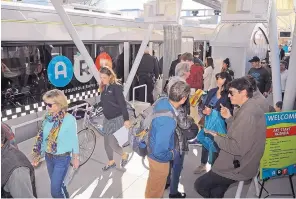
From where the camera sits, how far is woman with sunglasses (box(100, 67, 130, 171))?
4.11m

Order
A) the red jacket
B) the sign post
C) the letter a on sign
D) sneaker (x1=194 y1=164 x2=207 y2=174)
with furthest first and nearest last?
the red jacket < the letter a on sign < sneaker (x1=194 y1=164 x2=207 y2=174) < the sign post

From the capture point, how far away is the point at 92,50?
23.1ft

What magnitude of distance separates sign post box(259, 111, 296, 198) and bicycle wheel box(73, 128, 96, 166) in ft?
9.47

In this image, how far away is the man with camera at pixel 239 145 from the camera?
261 cm

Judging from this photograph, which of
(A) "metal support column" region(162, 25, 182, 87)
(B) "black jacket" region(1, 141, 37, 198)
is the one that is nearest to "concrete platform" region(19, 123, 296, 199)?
(B) "black jacket" region(1, 141, 37, 198)

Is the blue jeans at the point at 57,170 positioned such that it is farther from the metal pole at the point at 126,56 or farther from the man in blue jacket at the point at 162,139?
the metal pole at the point at 126,56

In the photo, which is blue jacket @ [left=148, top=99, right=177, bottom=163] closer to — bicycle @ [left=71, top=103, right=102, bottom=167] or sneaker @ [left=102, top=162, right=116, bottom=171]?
sneaker @ [left=102, top=162, right=116, bottom=171]

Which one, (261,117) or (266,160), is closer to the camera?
(261,117)

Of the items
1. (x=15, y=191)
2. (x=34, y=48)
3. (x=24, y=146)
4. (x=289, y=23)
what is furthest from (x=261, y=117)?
(x=289, y=23)

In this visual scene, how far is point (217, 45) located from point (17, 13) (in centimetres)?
778

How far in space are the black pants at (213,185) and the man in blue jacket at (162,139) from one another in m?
0.39

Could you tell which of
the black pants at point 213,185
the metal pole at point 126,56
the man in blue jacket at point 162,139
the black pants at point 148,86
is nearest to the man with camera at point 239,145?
the black pants at point 213,185

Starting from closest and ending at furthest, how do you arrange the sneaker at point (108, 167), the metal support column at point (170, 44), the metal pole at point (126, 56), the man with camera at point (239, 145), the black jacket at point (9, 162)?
the black jacket at point (9, 162) < the man with camera at point (239, 145) < the sneaker at point (108, 167) < the metal pole at point (126, 56) < the metal support column at point (170, 44)

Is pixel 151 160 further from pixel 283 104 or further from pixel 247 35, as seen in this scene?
pixel 247 35
